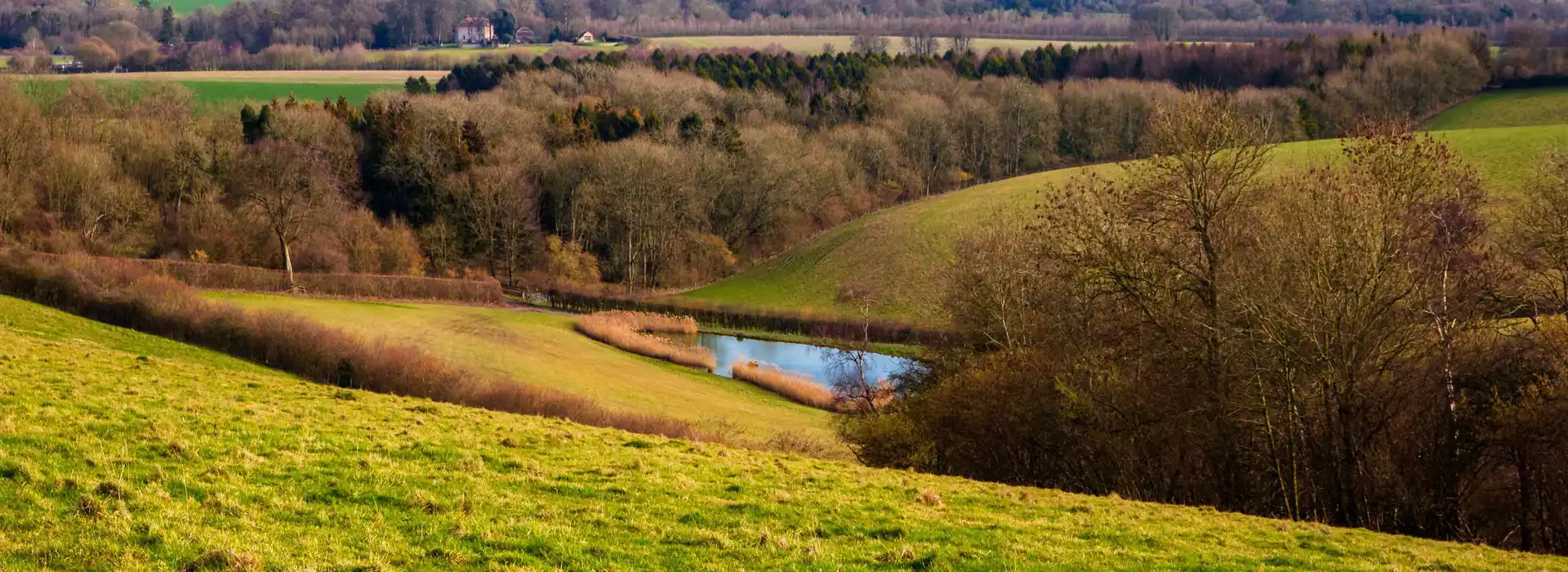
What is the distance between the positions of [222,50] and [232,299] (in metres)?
123

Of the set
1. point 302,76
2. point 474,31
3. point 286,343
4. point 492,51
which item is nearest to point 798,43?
point 492,51

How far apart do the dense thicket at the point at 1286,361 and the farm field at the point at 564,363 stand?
34.2 feet

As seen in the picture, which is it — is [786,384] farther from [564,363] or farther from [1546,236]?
[1546,236]

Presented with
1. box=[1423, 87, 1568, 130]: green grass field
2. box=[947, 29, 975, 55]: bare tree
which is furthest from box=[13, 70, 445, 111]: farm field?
box=[1423, 87, 1568, 130]: green grass field

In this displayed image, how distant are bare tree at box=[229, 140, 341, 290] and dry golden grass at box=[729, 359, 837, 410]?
1226 inches

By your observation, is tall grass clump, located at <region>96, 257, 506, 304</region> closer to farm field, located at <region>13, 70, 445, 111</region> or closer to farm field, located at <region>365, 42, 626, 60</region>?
farm field, located at <region>13, 70, 445, 111</region>

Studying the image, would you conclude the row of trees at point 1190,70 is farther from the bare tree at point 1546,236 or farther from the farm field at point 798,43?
the bare tree at point 1546,236

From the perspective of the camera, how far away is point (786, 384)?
172ft

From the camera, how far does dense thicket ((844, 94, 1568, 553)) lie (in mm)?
23938

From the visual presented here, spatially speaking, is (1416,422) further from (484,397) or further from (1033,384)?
(484,397)

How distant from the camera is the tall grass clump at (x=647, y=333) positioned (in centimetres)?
5791

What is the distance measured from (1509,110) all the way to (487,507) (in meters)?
122

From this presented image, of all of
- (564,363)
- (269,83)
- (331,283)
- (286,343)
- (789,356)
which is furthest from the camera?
(269,83)

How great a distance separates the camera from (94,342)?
112 feet
